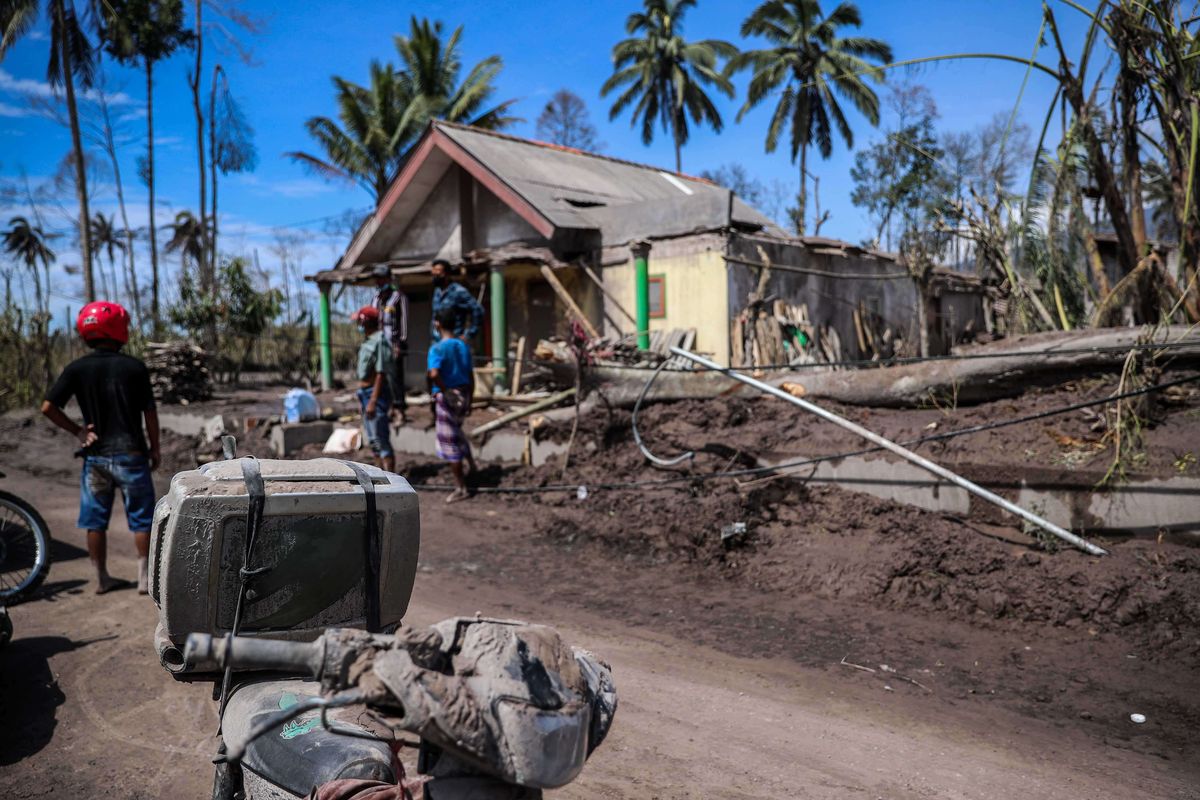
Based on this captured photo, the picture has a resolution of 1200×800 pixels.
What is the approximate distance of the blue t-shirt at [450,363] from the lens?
27.9 feet

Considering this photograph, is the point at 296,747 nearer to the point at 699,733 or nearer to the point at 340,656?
the point at 340,656

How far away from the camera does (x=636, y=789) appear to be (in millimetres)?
3166

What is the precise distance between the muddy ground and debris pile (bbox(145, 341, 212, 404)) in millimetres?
8578

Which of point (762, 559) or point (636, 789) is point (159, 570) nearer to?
point (636, 789)

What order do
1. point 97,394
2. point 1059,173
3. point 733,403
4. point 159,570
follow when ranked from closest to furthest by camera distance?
point 159,570
point 97,394
point 1059,173
point 733,403

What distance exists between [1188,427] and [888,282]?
A: 10.3 meters

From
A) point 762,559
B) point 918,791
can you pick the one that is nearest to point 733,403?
point 762,559

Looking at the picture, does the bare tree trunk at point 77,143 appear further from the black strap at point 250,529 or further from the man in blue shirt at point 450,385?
the black strap at point 250,529

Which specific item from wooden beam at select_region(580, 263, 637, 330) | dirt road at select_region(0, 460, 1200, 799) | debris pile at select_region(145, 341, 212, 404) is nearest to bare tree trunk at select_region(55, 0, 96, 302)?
debris pile at select_region(145, 341, 212, 404)

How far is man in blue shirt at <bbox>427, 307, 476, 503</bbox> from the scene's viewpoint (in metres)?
8.47

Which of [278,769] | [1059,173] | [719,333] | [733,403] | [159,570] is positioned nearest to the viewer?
[278,769]

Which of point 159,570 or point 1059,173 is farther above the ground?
point 1059,173

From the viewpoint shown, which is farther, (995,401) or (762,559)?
(995,401)

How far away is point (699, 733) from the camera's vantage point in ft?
12.1
